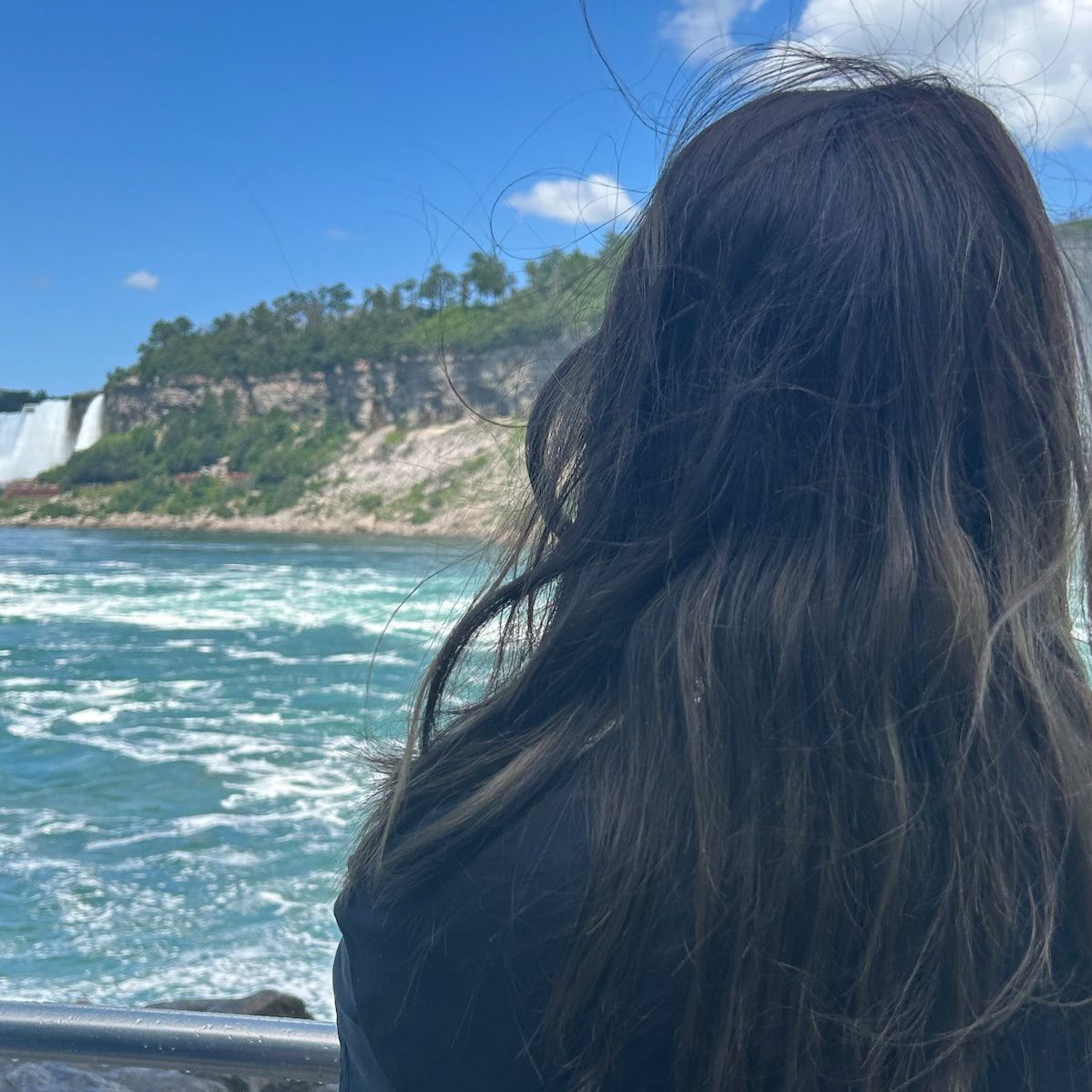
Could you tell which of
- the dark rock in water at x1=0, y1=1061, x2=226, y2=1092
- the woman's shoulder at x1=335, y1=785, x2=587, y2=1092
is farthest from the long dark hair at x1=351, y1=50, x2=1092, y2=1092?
the dark rock in water at x1=0, y1=1061, x2=226, y2=1092

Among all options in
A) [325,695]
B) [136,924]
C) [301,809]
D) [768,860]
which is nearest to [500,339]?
[768,860]

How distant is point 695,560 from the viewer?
62 cm

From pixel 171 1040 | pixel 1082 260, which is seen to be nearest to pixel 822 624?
pixel 1082 260

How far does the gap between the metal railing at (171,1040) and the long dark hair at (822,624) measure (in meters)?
0.49

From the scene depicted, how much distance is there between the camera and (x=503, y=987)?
0.55 metres

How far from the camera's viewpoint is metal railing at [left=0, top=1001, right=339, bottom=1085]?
101cm

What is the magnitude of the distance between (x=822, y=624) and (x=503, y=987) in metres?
0.24

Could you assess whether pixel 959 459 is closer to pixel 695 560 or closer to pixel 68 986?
pixel 695 560

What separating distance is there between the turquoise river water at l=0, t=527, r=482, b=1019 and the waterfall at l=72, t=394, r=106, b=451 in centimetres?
2516

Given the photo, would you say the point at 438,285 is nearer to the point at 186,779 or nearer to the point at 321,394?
the point at 186,779

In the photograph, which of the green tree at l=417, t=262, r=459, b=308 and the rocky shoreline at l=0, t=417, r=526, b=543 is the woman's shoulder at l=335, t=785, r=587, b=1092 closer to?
the green tree at l=417, t=262, r=459, b=308

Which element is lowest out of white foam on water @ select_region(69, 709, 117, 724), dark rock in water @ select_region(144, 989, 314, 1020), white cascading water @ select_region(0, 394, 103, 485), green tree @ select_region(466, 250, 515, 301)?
white foam on water @ select_region(69, 709, 117, 724)

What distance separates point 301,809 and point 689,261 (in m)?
6.37

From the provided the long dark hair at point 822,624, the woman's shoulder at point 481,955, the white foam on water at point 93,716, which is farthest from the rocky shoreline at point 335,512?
the woman's shoulder at point 481,955
